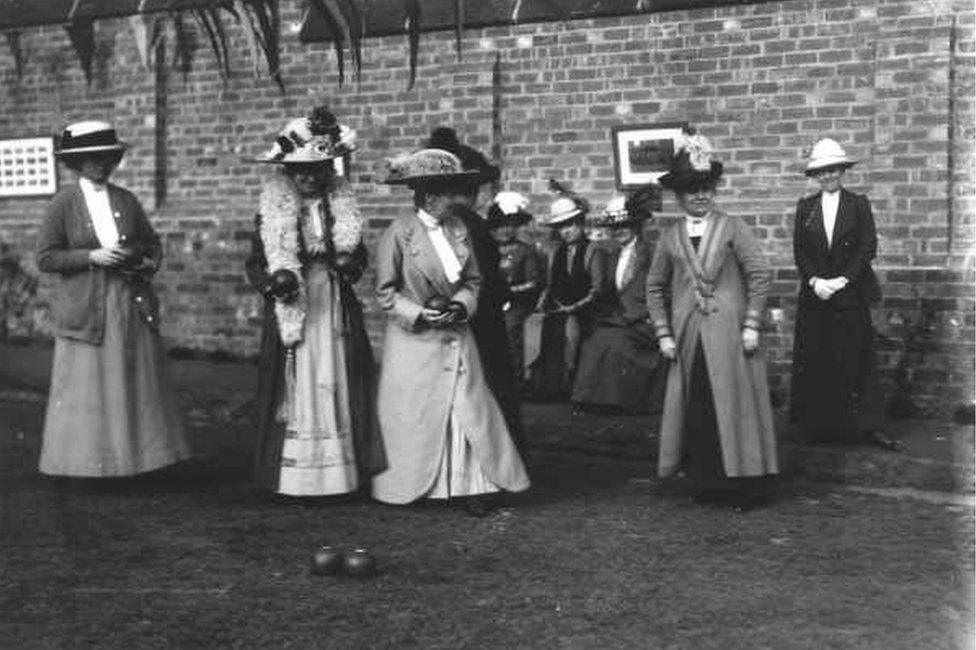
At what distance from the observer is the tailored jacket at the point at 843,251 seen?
790 cm

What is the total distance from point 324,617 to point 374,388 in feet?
7.16

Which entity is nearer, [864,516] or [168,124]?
[864,516]

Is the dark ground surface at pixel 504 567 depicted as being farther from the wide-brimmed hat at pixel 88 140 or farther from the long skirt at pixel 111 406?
the wide-brimmed hat at pixel 88 140

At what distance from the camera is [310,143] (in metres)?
6.70

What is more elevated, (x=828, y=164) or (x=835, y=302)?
(x=828, y=164)

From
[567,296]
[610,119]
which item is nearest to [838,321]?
[567,296]

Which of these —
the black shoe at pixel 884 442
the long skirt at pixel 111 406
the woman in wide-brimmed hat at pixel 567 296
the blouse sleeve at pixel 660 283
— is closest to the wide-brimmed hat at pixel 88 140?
the long skirt at pixel 111 406

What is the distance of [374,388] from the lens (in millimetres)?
6883

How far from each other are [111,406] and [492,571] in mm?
2534

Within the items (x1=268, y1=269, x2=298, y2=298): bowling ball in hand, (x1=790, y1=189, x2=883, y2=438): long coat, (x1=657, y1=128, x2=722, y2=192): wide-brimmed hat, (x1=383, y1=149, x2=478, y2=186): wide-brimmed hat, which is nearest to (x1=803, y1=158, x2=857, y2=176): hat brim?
(x1=790, y1=189, x2=883, y2=438): long coat

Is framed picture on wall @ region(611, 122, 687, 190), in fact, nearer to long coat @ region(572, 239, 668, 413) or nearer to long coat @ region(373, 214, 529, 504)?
long coat @ region(572, 239, 668, 413)

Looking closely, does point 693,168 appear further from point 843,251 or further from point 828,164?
point 843,251

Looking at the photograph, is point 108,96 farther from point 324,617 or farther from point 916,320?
point 324,617

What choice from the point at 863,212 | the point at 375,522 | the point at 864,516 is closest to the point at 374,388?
the point at 375,522
